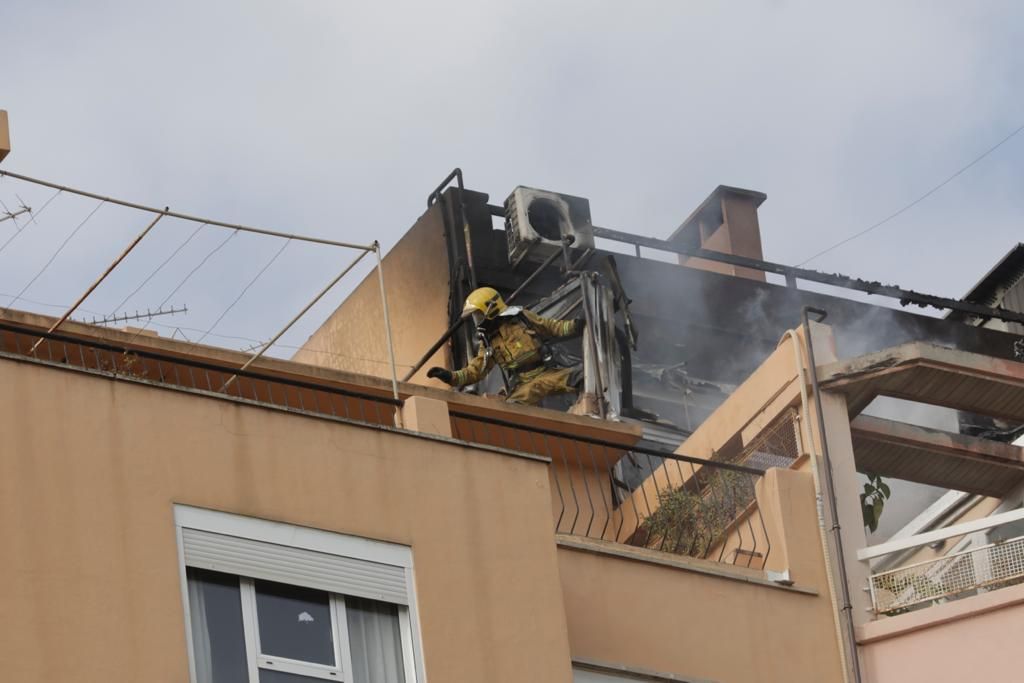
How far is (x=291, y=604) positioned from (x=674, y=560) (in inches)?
166

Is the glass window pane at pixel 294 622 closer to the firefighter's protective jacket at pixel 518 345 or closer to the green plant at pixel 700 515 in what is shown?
the green plant at pixel 700 515

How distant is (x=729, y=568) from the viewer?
1656 centimetres

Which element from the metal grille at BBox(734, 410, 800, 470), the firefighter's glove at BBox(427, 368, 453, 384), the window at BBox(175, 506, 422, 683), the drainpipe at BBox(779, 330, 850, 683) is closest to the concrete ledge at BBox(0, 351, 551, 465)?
the window at BBox(175, 506, 422, 683)

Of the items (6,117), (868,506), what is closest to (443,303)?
(868,506)

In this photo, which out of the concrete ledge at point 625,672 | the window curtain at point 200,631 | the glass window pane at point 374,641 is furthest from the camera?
the concrete ledge at point 625,672

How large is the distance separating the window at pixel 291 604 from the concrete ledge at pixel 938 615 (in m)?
4.53

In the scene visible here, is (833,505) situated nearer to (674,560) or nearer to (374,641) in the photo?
(674,560)

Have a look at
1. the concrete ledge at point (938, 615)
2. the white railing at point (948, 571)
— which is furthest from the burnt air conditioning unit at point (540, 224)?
the concrete ledge at point (938, 615)

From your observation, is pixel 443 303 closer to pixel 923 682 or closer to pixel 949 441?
pixel 949 441

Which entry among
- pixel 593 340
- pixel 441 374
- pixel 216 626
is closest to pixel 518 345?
pixel 593 340

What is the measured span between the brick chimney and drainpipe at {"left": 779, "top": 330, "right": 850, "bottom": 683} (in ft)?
42.7

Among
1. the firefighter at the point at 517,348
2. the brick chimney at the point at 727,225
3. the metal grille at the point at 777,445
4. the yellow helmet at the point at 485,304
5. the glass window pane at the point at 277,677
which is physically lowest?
the glass window pane at the point at 277,677

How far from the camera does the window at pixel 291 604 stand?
12.6 meters

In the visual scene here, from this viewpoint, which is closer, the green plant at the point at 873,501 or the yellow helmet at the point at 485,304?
the green plant at the point at 873,501
